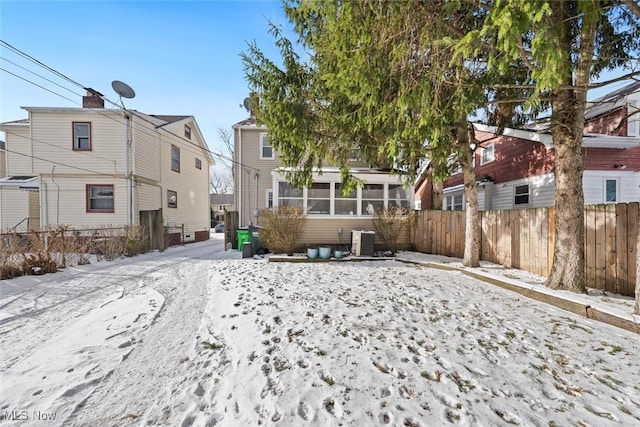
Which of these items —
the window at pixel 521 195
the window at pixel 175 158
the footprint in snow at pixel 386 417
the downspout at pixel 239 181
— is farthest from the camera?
the window at pixel 175 158

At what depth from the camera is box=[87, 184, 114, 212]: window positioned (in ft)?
38.9

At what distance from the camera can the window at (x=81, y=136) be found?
1166cm

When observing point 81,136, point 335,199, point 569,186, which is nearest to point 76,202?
point 81,136

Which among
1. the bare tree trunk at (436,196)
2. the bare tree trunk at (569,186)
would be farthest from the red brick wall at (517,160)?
the bare tree trunk at (569,186)

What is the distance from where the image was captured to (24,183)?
11594mm

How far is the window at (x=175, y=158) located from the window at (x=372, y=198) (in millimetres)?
11512

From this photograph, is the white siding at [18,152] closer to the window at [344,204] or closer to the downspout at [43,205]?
the downspout at [43,205]

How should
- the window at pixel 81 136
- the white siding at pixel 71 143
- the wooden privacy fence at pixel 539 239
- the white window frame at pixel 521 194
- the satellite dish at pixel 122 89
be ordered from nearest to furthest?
the wooden privacy fence at pixel 539 239, the white window frame at pixel 521 194, the satellite dish at pixel 122 89, the white siding at pixel 71 143, the window at pixel 81 136

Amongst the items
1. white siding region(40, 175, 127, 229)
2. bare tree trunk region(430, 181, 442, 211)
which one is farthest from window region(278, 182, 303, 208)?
white siding region(40, 175, 127, 229)

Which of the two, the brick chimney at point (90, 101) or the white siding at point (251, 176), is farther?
the white siding at point (251, 176)

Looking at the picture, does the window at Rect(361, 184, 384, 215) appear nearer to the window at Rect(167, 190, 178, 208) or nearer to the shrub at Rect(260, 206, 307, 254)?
the shrub at Rect(260, 206, 307, 254)

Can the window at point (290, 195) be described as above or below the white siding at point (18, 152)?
below

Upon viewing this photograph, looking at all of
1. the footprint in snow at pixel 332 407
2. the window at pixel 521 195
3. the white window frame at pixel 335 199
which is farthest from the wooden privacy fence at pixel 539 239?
the footprint in snow at pixel 332 407

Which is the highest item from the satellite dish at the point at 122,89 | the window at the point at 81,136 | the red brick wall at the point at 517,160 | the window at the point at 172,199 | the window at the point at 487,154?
the satellite dish at the point at 122,89
